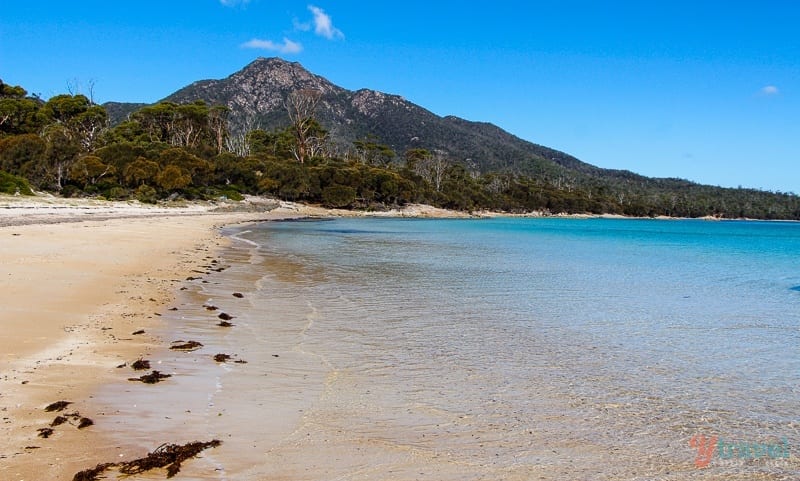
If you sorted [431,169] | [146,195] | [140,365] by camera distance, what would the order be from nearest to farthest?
[140,365] → [146,195] → [431,169]

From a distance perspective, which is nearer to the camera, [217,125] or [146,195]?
[146,195]

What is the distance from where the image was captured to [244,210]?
195 feet

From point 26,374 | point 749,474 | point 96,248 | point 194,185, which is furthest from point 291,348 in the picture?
point 194,185

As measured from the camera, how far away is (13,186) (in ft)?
123

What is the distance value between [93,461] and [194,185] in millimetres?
62411

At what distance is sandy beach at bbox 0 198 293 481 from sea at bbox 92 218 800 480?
0.54 meters

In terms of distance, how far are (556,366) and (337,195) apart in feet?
233

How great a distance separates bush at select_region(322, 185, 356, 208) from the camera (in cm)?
7744

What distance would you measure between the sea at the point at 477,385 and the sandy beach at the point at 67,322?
537 mm

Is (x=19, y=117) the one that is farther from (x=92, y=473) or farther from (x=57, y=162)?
(x=92, y=473)

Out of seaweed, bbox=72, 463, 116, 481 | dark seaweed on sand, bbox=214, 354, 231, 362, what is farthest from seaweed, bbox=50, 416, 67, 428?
dark seaweed on sand, bbox=214, 354, 231, 362

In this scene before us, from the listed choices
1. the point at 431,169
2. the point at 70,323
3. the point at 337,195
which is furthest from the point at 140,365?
the point at 431,169

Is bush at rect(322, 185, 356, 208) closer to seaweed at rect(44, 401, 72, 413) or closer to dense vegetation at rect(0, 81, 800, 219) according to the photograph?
dense vegetation at rect(0, 81, 800, 219)

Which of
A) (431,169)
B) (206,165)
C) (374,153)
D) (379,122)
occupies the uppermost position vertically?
(379,122)
